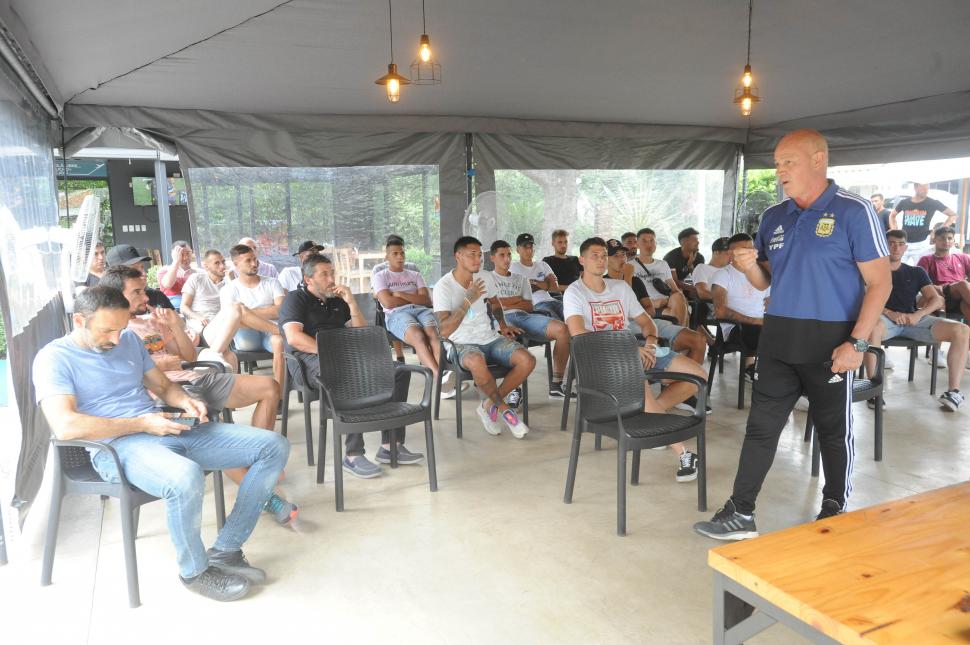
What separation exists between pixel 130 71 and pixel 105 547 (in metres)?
3.52

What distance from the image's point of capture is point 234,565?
260 centimetres

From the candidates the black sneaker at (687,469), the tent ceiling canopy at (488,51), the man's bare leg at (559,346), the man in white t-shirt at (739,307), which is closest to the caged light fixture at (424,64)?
the tent ceiling canopy at (488,51)

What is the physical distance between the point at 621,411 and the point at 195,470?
189cm

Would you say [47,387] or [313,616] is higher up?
[47,387]

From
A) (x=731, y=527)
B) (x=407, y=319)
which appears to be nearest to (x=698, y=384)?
(x=731, y=527)

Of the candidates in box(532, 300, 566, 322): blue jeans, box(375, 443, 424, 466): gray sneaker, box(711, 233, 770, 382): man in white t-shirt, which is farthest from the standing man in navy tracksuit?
box(532, 300, 566, 322): blue jeans

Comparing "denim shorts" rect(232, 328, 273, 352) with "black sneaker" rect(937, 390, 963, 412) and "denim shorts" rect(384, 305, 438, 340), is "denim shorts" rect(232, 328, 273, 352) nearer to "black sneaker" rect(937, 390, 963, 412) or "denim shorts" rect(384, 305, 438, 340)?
"denim shorts" rect(384, 305, 438, 340)

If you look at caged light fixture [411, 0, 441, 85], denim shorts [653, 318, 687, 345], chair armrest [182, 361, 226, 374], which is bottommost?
denim shorts [653, 318, 687, 345]

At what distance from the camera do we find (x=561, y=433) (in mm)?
4426

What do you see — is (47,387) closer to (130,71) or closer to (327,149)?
(130,71)

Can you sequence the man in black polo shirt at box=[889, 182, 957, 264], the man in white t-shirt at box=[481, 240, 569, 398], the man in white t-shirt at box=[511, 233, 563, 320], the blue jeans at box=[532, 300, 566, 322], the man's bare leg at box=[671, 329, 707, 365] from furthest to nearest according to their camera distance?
the man in black polo shirt at box=[889, 182, 957, 264] < the man in white t-shirt at box=[511, 233, 563, 320] < the blue jeans at box=[532, 300, 566, 322] < the man in white t-shirt at box=[481, 240, 569, 398] < the man's bare leg at box=[671, 329, 707, 365]

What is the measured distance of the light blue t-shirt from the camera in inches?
96.5

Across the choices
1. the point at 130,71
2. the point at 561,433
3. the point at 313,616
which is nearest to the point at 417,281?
the point at 561,433

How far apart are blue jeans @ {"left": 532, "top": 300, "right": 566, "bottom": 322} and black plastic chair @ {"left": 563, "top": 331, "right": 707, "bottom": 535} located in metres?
2.53
